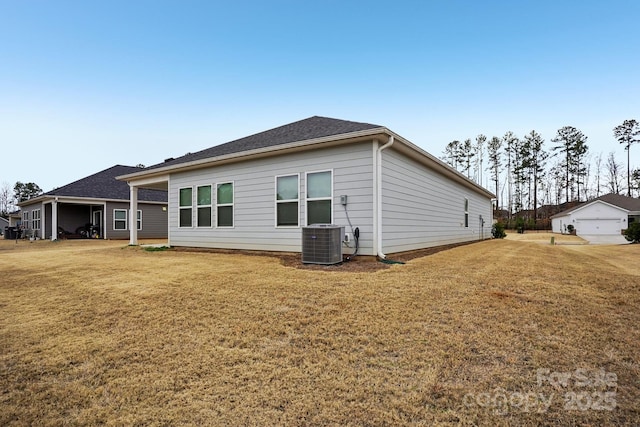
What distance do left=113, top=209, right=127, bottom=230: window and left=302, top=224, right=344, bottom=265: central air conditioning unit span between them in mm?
17534

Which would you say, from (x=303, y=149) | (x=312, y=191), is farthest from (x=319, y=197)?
(x=303, y=149)

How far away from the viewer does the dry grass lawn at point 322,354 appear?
170cm

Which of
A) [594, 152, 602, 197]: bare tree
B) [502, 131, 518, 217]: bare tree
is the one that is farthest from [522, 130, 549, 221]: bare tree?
A: [594, 152, 602, 197]: bare tree

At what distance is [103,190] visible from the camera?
62.3ft

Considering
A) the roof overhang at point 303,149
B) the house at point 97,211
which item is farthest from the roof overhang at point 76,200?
the roof overhang at point 303,149

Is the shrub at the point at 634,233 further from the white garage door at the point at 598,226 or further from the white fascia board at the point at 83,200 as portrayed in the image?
the white fascia board at the point at 83,200

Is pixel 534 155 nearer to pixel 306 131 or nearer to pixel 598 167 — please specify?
pixel 598 167

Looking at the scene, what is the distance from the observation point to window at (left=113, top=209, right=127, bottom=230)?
1897 cm

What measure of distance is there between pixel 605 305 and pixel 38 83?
16.8m

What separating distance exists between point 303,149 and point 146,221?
16.2 metres

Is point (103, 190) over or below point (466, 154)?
below

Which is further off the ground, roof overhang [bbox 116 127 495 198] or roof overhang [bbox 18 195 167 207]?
roof overhang [bbox 116 127 495 198]

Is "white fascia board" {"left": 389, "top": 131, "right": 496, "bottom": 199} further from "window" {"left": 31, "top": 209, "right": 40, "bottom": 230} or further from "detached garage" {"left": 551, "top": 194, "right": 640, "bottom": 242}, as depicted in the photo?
"window" {"left": 31, "top": 209, "right": 40, "bottom": 230}

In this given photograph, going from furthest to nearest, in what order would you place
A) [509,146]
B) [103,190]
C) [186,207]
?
[509,146] < [103,190] < [186,207]
